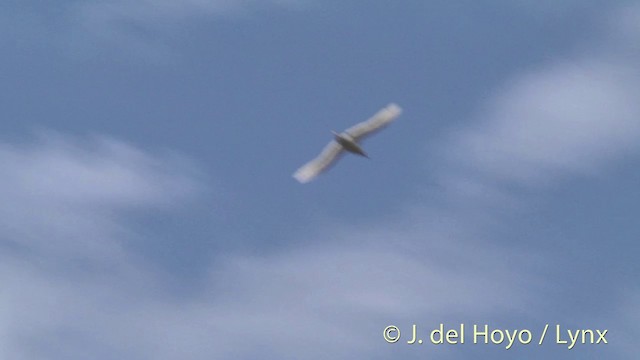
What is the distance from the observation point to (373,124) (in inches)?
5374

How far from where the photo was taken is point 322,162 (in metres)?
137

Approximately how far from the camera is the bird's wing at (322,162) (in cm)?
13650

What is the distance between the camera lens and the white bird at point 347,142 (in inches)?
5359

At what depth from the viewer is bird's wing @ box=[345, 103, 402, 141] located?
136250mm

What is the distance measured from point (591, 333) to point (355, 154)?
87.9 feet

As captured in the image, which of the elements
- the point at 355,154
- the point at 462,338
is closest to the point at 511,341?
the point at 462,338

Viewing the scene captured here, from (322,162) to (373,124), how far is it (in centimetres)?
529

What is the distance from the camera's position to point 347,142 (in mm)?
136250

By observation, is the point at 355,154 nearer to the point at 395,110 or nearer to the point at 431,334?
the point at 395,110

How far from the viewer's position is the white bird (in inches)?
5359

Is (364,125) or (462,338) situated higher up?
(364,125)

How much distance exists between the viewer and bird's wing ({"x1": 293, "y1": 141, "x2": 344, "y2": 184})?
136500mm

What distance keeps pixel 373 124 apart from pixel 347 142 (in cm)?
265

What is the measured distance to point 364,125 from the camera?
136m
